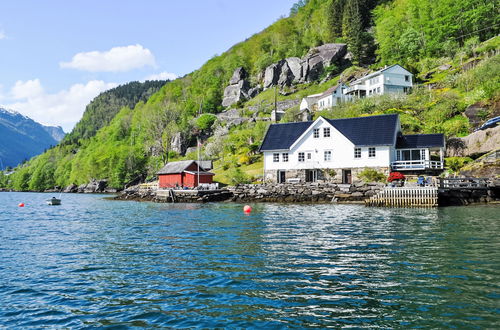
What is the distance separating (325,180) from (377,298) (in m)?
40.3

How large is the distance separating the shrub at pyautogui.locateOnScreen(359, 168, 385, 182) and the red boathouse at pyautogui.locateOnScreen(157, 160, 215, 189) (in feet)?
87.0

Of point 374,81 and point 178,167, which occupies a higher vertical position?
point 374,81

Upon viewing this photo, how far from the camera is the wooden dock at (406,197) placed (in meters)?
34.2

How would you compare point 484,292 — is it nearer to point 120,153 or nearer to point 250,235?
point 250,235

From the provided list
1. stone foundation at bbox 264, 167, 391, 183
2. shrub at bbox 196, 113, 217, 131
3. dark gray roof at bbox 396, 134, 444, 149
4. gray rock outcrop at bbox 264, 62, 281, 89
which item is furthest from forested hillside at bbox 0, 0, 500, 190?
dark gray roof at bbox 396, 134, 444, 149

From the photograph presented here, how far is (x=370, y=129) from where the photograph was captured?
48.1 metres

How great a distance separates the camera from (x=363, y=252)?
15211mm

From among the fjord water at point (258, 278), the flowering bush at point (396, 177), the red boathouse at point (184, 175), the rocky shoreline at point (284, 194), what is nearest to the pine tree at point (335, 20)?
the red boathouse at point (184, 175)

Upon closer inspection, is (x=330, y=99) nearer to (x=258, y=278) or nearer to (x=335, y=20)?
(x=335, y=20)

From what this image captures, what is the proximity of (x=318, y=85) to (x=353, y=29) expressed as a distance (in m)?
22.3

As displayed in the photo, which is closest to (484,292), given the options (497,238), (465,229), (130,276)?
(497,238)

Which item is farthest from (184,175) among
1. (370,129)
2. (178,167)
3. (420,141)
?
(420,141)

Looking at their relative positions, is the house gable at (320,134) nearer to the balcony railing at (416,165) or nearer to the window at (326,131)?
the window at (326,131)

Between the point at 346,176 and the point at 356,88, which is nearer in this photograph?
the point at 346,176
